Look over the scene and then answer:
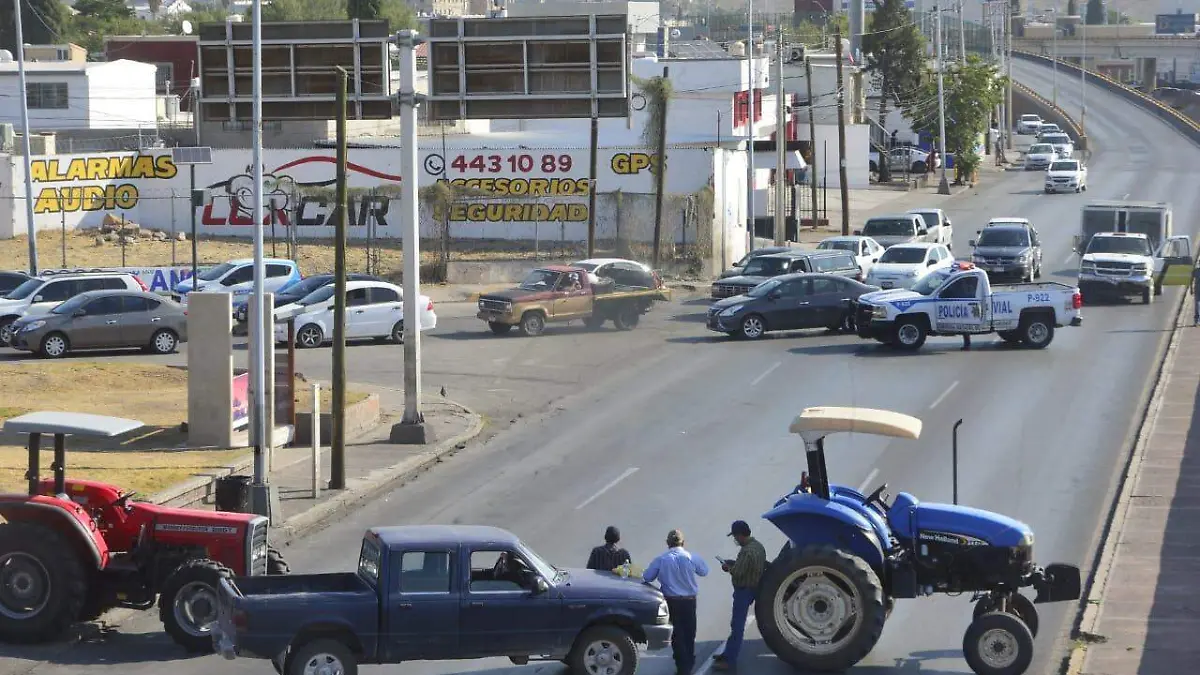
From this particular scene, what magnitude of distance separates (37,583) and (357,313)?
73.4 ft

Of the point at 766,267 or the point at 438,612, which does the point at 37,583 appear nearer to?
the point at 438,612

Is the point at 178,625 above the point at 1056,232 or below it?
below

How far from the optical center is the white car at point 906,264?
41938mm

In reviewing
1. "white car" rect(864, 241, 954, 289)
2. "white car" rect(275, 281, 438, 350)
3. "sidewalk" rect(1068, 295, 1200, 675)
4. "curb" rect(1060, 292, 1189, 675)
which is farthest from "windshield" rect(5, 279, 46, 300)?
"sidewalk" rect(1068, 295, 1200, 675)

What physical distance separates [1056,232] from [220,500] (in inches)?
1889

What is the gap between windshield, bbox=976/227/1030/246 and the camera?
47875 millimetres

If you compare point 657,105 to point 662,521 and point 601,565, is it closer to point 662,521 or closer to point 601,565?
point 662,521

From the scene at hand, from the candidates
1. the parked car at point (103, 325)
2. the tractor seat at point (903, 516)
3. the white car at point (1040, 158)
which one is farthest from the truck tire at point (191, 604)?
the white car at point (1040, 158)

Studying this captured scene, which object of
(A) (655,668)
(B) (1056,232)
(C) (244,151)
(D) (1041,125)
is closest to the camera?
(A) (655,668)

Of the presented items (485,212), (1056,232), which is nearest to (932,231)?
(1056,232)

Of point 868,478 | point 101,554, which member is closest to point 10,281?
point 868,478

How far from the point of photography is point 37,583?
14.6 metres

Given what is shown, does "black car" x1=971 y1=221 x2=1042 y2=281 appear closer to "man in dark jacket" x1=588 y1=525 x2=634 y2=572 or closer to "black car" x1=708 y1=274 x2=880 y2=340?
"black car" x1=708 y1=274 x2=880 y2=340

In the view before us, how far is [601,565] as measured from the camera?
14.5 m
